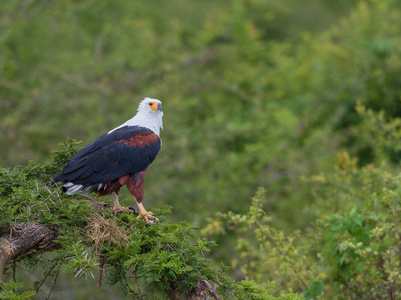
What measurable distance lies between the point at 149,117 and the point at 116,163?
3.03ft

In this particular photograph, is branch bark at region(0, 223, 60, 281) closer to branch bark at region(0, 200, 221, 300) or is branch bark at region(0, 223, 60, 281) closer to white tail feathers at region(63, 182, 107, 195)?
branch bark at region(0, 200, 221, 300)

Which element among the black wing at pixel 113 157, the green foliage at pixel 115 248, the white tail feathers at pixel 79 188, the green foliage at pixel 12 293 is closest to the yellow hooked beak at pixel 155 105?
the black wing at pixel 113 157

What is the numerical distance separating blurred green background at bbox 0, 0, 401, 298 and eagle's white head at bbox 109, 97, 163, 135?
4.28 m

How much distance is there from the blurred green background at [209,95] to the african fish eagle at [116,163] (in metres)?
4.60

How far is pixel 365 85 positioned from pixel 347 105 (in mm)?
700

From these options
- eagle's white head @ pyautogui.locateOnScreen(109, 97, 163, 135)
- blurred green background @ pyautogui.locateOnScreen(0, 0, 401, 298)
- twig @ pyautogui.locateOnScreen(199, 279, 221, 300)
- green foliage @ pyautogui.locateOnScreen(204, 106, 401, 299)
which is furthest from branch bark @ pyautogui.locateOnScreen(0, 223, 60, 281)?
blurred green background @ pyautogui.locateOnScreen(0, 0, 401, 298)

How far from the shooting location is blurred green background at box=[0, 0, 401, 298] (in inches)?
492

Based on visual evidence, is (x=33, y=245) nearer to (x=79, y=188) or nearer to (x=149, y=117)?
(x=79, y=188)

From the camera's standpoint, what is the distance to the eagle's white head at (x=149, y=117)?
6.30m

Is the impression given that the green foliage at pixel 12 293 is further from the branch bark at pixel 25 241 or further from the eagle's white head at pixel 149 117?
the eagle's white head at pixel 149 117

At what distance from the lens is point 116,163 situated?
18.6ft

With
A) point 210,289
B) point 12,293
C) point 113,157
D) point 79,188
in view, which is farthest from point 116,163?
point 12,293

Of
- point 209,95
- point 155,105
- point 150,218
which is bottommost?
point 150,218

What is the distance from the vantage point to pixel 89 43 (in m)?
16.4
